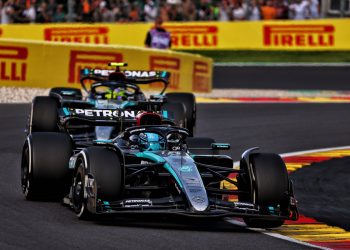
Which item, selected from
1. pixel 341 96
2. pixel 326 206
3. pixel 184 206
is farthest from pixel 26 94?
pixel 184 206

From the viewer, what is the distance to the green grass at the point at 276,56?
34438 mm

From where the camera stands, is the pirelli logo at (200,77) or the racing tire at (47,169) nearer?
the racing tire at (47,169)

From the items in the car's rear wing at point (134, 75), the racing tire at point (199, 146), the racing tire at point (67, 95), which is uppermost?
the car's rear wing at point (134, 75)

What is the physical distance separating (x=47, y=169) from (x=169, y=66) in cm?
1473

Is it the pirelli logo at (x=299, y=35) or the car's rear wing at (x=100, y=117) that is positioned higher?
the car's rear wing at (x=100, y=117)

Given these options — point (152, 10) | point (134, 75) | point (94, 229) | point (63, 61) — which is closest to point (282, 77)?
point (152, 10)

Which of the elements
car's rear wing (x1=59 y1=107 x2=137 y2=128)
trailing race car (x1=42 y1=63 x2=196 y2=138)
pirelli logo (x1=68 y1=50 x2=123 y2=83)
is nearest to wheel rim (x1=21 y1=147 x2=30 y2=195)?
car's rear wing (x1=59 y1=107 x2=137 y2=128)

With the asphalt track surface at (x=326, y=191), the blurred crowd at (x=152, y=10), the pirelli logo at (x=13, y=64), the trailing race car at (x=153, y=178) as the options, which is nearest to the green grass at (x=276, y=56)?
the blurred crowd at (x=152, y=10)

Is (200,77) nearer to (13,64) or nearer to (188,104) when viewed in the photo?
(13,64)

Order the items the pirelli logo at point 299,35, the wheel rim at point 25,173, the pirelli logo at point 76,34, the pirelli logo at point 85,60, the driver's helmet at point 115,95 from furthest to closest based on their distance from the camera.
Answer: the pirelli logo at point 299,35 < the pirelli logo at point 76,34 < the pirelli logo at point 85,60 < the driver's helmet at point 115,95 < the wheel rim at point 25,173

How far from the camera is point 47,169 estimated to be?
500 inches

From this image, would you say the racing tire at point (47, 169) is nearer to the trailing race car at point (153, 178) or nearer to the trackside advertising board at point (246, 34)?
the trailing race car at point (153, 178)

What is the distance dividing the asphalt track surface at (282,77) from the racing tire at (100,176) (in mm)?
18984

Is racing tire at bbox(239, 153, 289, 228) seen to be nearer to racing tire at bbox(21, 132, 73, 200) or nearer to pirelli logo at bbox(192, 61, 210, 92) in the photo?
racing tire at bbox(21, 132, 73, 200)
